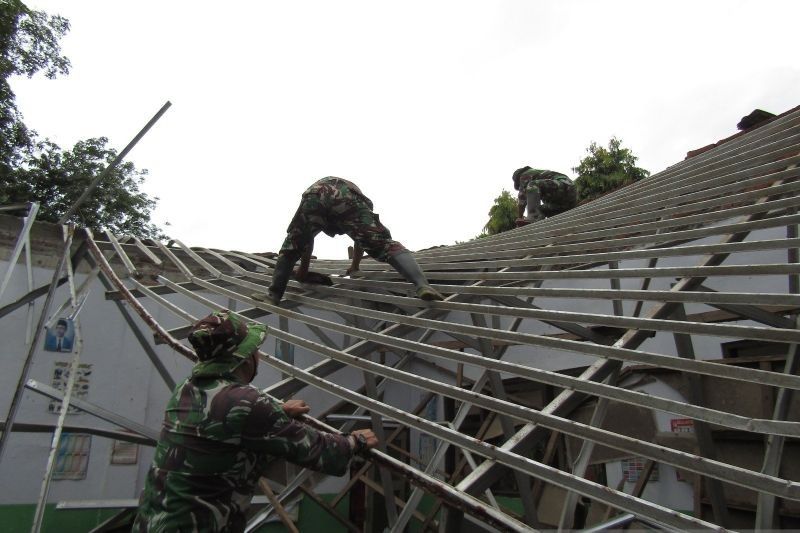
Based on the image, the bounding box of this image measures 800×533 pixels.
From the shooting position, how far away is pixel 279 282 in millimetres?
3729

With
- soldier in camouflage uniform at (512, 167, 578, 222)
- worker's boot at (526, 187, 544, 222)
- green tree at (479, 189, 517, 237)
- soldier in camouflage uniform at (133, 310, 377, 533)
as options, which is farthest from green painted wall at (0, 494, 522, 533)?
green tree at (479, 189, 517, 237)

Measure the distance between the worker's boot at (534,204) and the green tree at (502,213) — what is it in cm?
915

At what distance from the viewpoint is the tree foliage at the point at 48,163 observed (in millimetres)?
11883

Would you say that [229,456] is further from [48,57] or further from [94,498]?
[48,57]

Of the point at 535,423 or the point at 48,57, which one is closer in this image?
the point at 535,423

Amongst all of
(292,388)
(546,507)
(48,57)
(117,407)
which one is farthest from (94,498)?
(48,57)

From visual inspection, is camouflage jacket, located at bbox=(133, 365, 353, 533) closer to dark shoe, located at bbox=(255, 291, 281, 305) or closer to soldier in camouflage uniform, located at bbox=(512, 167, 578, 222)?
dark shoe, located at bbox=(255, 291, 281, 305)

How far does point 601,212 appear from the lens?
160 inches

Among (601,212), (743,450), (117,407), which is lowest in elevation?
(117,407)

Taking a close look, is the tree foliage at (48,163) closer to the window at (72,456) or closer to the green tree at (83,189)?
the green tree at (83,189)

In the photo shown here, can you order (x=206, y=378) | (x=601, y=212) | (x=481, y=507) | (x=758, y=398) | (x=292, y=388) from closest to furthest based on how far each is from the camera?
(x=481, y=507) < (x=206, y=378) < (x=292, y=388) < (x=758, y=398) < (x=601, y=212)

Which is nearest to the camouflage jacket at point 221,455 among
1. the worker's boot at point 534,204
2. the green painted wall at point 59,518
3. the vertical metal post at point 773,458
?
the vertical metal post at point 773,458

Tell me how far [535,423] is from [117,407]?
4.46 m

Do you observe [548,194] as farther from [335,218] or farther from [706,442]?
[706,442]
